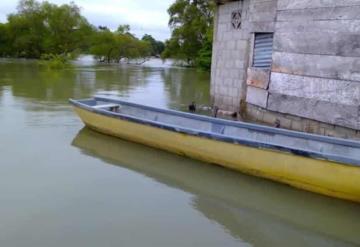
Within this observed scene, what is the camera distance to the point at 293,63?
7867 mm

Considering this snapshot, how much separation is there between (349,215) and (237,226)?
1.40 m

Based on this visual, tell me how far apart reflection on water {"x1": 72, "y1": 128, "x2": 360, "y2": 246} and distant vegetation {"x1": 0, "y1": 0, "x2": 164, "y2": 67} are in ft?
129

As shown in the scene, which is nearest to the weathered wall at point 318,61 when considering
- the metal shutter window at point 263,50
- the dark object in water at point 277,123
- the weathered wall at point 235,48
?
the dark object in water at point 277,123

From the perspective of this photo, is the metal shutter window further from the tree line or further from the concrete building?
the tree line

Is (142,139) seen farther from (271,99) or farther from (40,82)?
(40,82)

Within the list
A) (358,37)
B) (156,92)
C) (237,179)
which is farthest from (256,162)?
(156,92)

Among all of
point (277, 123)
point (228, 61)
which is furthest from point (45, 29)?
point (277, 123)

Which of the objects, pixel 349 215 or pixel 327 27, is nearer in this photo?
pixel 349 215

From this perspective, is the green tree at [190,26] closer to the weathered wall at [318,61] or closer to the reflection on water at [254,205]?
the weathered wall at [318,61]

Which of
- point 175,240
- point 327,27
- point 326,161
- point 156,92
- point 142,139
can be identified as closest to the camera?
point 175,240

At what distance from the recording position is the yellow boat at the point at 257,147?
536cm

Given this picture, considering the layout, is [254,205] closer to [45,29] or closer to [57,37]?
[57,37]

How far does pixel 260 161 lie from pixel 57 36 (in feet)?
137

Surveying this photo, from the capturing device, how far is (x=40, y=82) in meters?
19.5
